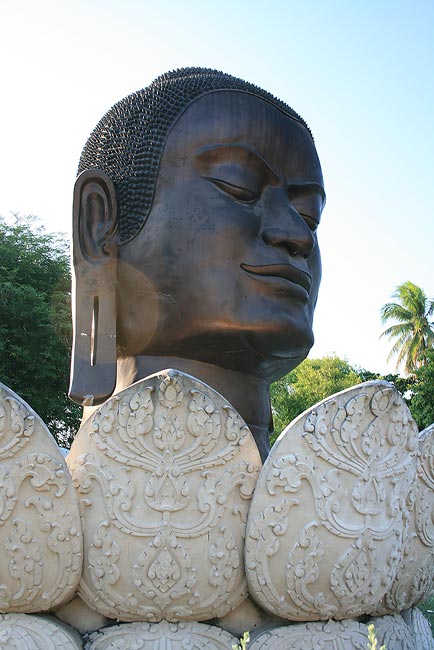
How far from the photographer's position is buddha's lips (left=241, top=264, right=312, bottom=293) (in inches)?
127

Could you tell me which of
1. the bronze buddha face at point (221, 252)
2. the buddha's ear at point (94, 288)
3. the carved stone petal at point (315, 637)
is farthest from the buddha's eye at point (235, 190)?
the carved stone petal at point (315, 637)

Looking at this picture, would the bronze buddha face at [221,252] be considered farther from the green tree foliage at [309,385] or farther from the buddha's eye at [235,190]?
the green tree foliage at [309,385]

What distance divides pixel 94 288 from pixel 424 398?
1604 centimetres

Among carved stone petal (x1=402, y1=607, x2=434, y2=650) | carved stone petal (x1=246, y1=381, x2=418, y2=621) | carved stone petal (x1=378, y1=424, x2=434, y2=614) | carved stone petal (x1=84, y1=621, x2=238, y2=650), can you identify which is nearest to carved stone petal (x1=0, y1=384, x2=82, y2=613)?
carved stone petal (x1=84, y1=621, x2=238, y2=650)

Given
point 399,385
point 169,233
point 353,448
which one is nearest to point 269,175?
point 169,233

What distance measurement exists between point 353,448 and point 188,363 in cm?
108

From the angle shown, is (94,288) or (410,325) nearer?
(94,288)

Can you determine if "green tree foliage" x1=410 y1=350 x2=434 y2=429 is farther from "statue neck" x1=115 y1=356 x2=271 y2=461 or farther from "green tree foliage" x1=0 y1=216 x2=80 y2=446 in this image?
"statue neck" x1=115 y1=356 x2=271 y2=461

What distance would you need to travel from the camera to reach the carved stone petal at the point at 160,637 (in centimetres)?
226

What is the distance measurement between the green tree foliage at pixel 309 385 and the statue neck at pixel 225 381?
65.8ft

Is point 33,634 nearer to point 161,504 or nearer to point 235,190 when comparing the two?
point 161,504

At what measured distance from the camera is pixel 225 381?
3.31m

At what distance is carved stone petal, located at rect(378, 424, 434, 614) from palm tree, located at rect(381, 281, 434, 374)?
22.2 m

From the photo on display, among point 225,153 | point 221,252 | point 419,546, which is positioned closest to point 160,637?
point 419,546
